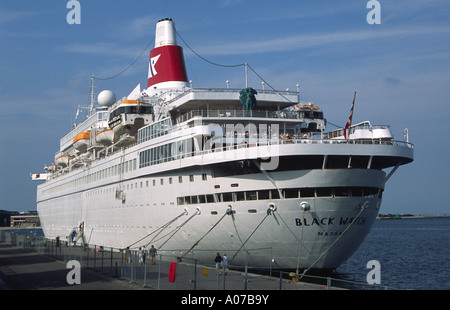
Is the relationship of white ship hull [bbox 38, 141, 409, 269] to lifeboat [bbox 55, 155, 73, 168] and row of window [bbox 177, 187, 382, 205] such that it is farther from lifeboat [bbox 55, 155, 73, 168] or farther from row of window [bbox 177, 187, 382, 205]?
lifeboat [bbox 55, 155, 73, 168]

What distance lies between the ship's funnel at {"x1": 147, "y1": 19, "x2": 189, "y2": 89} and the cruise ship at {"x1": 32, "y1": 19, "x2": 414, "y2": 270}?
2928mm

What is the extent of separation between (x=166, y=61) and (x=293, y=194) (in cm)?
2179

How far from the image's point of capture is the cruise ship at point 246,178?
2677 cm

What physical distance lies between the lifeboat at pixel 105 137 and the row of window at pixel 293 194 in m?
18.2

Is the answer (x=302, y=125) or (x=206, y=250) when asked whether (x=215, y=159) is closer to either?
(x=206, y=250)

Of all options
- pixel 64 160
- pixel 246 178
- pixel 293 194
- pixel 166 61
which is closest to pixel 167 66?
pixel 166 61

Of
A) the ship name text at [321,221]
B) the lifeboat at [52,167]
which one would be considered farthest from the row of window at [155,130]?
the lifeboat at [52,167]

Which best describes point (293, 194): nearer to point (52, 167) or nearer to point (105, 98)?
point (105, 98)

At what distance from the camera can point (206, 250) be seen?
30234 mm

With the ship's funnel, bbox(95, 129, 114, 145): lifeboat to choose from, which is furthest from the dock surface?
the ship's funnel

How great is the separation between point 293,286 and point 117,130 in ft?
81.0

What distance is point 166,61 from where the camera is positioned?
4409cm

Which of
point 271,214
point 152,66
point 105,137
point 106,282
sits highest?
point 152,66
